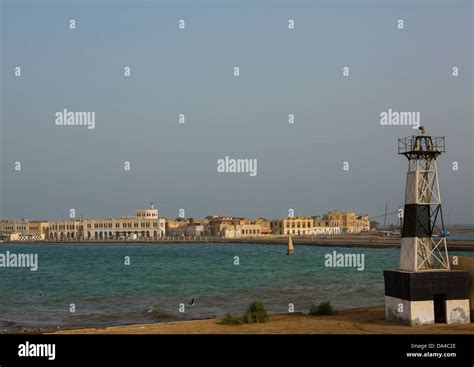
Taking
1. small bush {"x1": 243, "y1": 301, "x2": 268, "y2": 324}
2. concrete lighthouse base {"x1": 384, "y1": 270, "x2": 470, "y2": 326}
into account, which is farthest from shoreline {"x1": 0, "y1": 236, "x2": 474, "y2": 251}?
concrete lighthouse base {"x1": 384, "y1": 270, "x2": 470, "y2": 326}

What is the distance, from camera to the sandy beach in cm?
2008

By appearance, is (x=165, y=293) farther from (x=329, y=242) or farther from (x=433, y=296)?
(x=329, y=242)

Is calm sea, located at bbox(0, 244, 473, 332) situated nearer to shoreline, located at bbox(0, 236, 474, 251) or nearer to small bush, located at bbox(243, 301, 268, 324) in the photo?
small bush, located at bbox(243, 301, 268, 324)

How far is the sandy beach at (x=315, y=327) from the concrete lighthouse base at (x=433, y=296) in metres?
0.39

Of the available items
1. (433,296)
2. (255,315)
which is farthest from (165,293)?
(433,296)

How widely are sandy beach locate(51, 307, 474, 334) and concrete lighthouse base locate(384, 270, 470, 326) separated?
39 cm

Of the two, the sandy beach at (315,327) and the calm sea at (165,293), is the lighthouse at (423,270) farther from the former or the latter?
the calm sea at (165,293)

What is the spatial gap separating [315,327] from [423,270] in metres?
4.50

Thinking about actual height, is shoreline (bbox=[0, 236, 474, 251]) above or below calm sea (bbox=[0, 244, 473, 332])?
above

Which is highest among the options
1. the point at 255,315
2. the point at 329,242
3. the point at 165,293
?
the point at 255,315

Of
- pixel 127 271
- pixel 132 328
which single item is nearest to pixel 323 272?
pixel 127 271

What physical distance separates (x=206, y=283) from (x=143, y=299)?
13324mm

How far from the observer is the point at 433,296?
20609 millimetres
